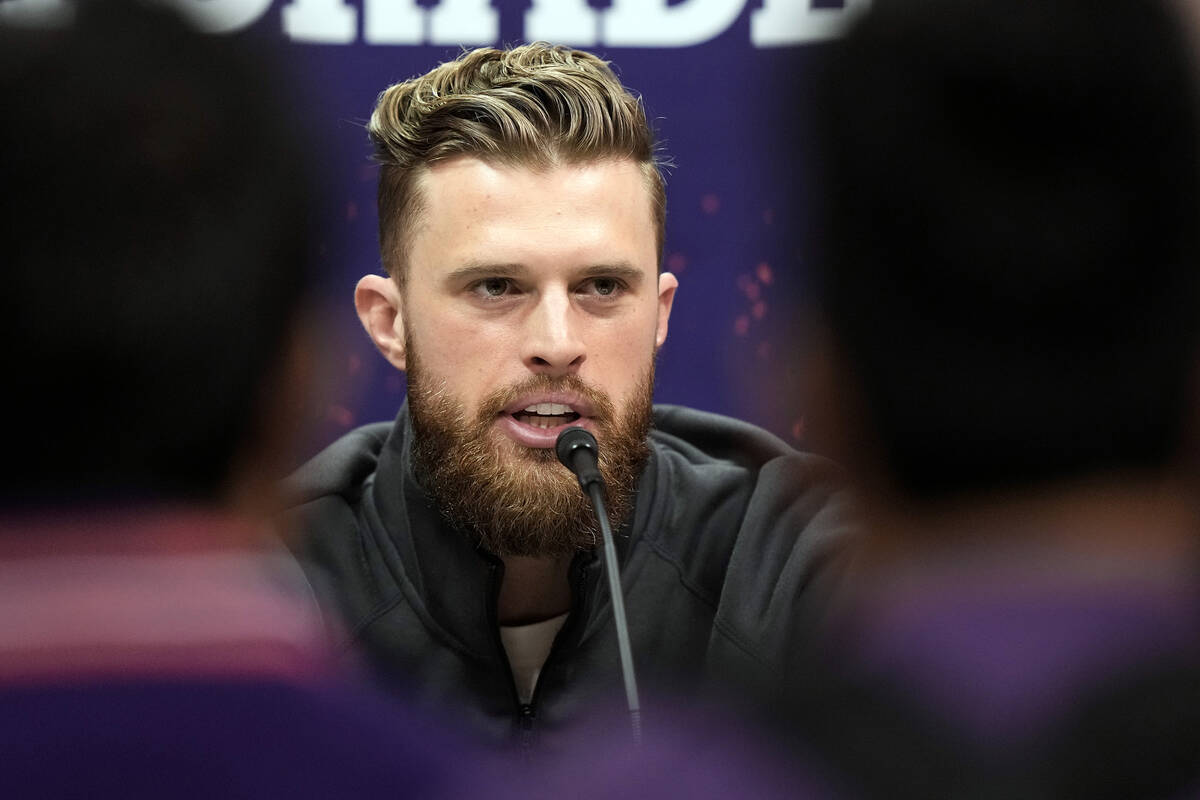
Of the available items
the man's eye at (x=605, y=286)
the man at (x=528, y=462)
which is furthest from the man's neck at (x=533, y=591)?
the man's eye at (x=605, y=286)

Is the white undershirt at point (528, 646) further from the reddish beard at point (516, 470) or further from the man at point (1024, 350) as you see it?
the man at point (1024, 350)

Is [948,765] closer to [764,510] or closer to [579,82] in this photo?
[764,510]

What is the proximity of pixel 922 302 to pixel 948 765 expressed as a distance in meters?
0.33

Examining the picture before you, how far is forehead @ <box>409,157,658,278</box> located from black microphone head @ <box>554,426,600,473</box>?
18 cm

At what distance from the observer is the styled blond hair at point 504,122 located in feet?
3.84

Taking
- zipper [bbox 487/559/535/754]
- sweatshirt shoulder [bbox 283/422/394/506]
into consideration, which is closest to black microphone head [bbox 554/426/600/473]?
zipper [bbox 487/559/535/754]

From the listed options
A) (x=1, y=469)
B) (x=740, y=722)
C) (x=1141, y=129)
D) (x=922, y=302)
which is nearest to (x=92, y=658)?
(x=1, y=469)

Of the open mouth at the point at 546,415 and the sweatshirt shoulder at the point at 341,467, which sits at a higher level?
the open mouth at the point at 546,415

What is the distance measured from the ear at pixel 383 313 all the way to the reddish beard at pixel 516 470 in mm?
42

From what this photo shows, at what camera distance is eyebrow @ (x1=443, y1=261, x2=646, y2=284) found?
1.14m

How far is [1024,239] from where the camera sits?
0.85 meters

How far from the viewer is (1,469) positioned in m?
0.98

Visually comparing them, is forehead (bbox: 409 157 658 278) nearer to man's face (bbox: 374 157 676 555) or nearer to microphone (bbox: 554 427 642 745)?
man's face (bbox: 374 157 676 555)

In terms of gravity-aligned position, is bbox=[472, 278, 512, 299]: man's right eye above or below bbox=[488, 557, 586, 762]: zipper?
above
